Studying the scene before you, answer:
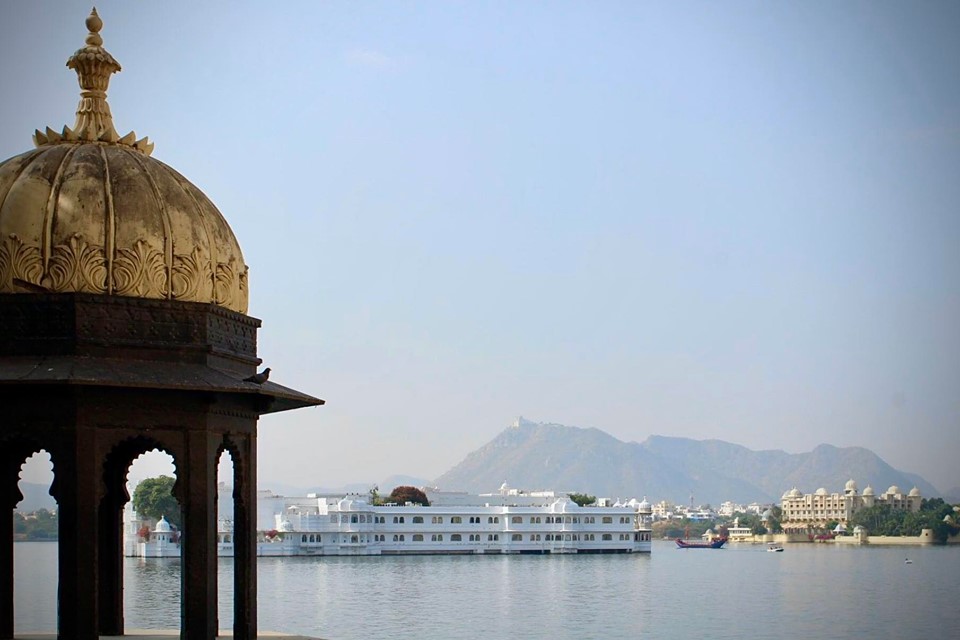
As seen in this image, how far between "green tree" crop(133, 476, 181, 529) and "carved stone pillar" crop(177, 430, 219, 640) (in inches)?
3734

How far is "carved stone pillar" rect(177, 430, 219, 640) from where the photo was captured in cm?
1042

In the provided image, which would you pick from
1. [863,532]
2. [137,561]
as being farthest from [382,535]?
[863,532]

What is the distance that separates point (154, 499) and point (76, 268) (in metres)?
97.2

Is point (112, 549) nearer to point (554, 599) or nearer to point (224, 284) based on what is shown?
point (224, 284)

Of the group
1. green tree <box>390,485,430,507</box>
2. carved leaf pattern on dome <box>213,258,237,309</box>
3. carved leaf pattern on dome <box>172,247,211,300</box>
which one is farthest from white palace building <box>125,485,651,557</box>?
carved leaf pattern on dome <box>172,247,211,300</box>

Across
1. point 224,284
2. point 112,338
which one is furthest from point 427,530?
point 112,338

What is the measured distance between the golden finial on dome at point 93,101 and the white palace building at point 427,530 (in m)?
93.4

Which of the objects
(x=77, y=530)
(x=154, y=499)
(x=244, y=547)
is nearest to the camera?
(x=77, y=530)

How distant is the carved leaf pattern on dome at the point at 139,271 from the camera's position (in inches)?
404

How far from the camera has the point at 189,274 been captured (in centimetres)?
1052

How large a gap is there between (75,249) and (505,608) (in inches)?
1863

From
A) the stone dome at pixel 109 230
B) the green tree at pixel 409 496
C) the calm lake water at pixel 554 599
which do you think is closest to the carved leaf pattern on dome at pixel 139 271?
the stone dome at pixel 109 230

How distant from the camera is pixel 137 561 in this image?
103 metres

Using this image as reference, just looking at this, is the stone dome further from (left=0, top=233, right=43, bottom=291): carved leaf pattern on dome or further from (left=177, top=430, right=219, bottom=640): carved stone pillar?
(left=177, top=430, right=219, bottom=640): carved stone pillar
